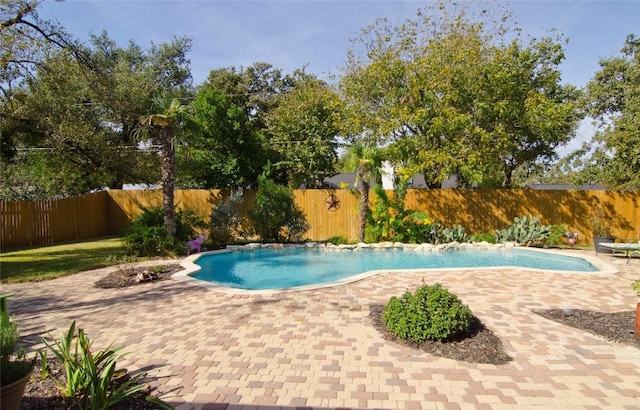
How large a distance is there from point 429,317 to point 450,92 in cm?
1132

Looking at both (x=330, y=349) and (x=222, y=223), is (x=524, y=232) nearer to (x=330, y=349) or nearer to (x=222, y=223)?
(x=222, y=223)

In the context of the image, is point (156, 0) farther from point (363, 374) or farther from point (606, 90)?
point (606, 90)

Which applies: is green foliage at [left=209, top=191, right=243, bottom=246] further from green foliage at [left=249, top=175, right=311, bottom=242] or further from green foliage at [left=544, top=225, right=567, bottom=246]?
green foliage at [left=544, top=225, right=567, bottom=246]

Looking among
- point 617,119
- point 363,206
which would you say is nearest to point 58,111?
point 363,206

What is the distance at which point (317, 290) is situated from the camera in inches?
279

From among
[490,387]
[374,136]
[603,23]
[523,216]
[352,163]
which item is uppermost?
[603,23]

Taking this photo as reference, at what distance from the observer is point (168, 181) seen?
11.6 meters

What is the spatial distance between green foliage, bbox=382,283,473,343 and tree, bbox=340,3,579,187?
9.68 meters

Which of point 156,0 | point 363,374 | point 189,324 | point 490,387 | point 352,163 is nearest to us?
point 490,387

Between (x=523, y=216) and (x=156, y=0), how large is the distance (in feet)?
45.4

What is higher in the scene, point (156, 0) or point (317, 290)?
point (156, 0)

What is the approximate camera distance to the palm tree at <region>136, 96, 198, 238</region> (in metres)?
11.3

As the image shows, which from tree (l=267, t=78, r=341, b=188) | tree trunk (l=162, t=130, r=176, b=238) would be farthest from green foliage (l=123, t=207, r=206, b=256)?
tree (l=267, t=78, r=341, b=188)

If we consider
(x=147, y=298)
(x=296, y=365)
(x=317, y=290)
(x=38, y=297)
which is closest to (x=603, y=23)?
(x=317, y=290)
